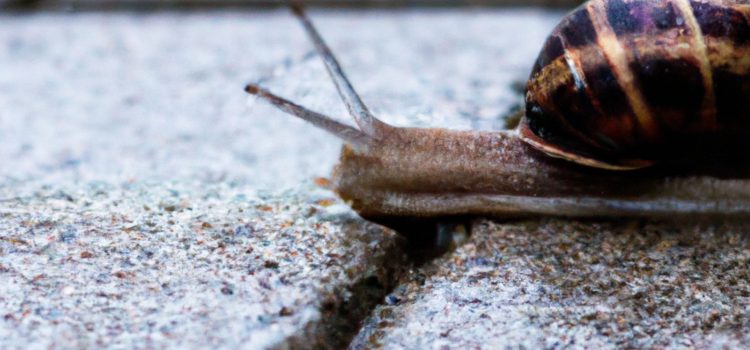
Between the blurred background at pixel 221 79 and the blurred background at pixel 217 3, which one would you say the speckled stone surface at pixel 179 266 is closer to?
the blurred background at pixel 221 79

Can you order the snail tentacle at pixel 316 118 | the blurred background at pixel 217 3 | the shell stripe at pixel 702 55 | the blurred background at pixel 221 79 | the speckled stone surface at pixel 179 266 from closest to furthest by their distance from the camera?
the speckled stone surface at pixel 179 266 → the shell stripe at pixel 702 55 → the snail tentacle at pixel 316 118 → the blurred background at pixel 221 79 → the blurred background at pixel 217 3

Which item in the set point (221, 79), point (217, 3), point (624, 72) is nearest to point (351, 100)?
point (624, 72)

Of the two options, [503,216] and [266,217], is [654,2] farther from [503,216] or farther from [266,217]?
[266,217]

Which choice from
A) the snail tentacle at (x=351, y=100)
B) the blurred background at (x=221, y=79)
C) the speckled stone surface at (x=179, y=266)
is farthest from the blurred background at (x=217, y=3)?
the speckled stone surface at (x=179, y=266)

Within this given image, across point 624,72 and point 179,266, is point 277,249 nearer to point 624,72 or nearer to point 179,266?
point 179,266

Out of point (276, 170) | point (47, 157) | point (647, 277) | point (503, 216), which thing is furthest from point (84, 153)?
point (647, 277)

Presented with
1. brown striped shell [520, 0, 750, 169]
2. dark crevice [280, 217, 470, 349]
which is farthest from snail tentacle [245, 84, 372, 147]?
brown striped shell [520, 0, 750, 169]

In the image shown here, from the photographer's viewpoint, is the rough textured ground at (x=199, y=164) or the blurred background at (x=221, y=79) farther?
the blurred background at (x=221, y=79)
